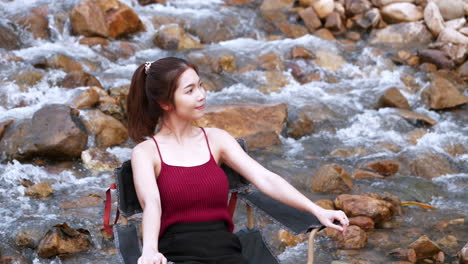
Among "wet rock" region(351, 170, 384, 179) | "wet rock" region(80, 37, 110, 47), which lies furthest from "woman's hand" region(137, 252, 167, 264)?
"wet rock" region(80, 37, 110, 47)

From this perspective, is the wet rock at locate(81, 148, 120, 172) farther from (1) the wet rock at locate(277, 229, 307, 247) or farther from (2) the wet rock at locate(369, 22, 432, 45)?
(2) the wet rock at locate(369, 22, 432, 45)

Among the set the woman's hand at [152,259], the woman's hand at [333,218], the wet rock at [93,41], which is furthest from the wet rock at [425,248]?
the wet rock at [93,41]

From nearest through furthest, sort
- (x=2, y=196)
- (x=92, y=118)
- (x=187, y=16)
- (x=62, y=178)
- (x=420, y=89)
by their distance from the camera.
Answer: (x=2, y=196) < (x=62, y=178) < (x=92, y=118) < (x=420, y=89) < (x=187, y=16)

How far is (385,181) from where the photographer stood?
21.8ft

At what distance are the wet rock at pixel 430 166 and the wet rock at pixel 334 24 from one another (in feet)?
18.1

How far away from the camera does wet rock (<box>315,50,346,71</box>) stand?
424 inches

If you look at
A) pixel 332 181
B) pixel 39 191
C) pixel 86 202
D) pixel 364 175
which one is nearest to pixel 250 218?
pixel 86 202

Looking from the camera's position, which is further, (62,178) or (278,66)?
(278,66)

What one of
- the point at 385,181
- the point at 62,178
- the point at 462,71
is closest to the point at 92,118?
the point at 62,178

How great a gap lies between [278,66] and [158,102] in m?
7.50

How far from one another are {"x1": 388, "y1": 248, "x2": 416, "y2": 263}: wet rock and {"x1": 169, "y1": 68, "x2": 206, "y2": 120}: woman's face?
8.13 ft

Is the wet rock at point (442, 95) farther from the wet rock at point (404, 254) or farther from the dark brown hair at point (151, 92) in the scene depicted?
the dark brown hair at point (151, 92)

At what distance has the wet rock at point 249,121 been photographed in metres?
7.51

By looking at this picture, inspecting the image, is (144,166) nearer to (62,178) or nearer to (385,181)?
(62,178)
